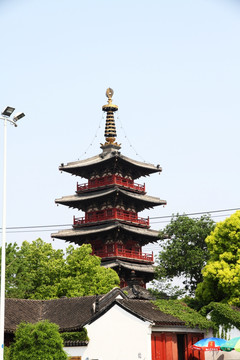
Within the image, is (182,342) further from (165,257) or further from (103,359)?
(165,257)

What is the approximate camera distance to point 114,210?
61.2 metres

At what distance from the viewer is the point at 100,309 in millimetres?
32781

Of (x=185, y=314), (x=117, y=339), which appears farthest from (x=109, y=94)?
(x=117, y=339)

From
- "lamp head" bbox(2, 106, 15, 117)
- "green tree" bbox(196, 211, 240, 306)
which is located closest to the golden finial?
"green tree" bbox(196, 211, 240, 306)

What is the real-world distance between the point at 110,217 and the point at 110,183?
3.97 meters

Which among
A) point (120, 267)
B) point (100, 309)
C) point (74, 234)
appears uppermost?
point (74, 234)

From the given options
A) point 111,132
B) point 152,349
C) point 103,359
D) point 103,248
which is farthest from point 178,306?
point 111,132

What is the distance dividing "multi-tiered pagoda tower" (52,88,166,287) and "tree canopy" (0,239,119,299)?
36.2ft

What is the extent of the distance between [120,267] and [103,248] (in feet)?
15.7

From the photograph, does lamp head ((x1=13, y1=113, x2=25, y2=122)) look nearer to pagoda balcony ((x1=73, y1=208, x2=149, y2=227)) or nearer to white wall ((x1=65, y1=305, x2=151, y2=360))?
white wall ((x1=65, y1=305, x2=151, y2=360))

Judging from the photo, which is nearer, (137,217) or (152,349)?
(152,349)

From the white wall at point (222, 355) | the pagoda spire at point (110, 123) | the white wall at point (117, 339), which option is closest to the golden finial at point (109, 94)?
the pagoda spire at point (110, 123)

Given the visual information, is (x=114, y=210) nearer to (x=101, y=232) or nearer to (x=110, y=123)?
(x=101, y=232)

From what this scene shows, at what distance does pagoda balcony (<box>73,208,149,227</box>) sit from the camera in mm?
61169
